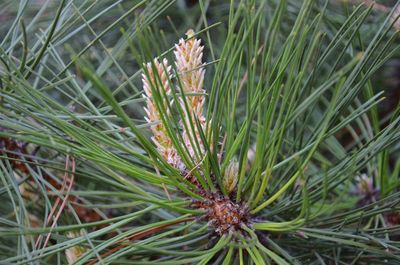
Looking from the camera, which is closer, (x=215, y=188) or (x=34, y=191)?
(x=215, y=188)

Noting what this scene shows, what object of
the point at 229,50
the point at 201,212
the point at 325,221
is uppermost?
the point at 229,50

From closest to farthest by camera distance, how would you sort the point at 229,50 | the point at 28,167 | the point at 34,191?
the point at 229,50, the point at 28,167, the point at 34,191

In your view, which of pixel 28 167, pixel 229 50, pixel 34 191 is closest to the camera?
pixel 229 50

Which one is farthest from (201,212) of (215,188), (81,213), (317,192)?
(81,213)

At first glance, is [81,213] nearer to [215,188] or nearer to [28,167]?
[28,167]

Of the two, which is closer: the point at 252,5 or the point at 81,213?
the point at 252,5

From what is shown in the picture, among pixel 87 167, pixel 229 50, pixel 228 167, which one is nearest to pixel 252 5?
pixel 229 50

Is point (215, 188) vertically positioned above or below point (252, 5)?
below

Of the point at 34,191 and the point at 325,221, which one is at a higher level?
the point at 34,191

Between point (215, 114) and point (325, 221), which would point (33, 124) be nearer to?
point (215, 114)
